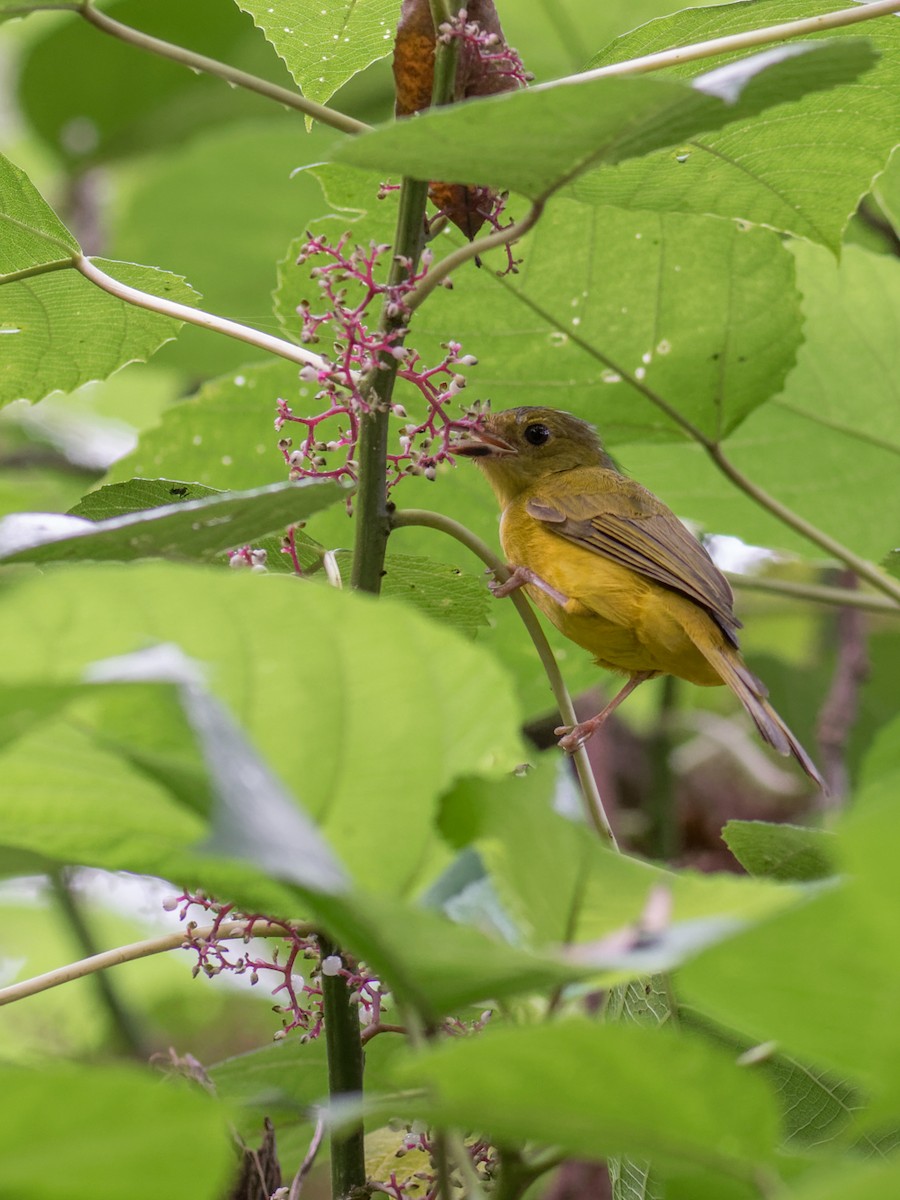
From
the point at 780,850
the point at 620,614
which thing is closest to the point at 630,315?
the point at 620,614

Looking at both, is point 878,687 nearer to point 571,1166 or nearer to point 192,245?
point 571,1166

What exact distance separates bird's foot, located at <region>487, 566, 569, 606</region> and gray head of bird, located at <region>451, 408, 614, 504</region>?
0.94 feet

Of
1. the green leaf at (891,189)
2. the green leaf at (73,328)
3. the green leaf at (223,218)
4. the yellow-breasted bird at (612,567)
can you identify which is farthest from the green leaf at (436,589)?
the green leaf at (223,218)

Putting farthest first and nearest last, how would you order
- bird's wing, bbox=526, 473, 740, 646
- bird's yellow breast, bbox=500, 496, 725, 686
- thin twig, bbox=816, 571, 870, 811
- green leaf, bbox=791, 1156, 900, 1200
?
thin twig, bbox=816, 571, 870, 811, bird's wing, bbox=526, 473, 740, 646, bird's yellow breast, bbox=500, 496, 725, 686, green leaf, bbox=791, 1156, 900, 1200

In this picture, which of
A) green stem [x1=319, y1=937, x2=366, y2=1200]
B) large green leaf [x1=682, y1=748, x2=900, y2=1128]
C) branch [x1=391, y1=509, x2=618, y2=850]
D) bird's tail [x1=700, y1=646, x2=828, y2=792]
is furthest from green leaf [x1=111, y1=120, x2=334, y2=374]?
large green leaf [x1=682, y1=748, x2=900, y2=1128]

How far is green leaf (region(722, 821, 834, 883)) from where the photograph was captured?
59.9 inches

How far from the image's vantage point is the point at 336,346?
1683mm

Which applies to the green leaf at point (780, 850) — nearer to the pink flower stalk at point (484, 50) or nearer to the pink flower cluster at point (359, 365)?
Answer: the pink flower cluster at point (359, 365)

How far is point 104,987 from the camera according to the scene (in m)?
3.69

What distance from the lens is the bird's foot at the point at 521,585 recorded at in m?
2.15

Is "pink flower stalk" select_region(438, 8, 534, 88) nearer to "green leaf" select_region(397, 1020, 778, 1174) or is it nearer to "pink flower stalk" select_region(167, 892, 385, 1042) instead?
"pink flower stalk" select_region(167, 892, 385, 1042)

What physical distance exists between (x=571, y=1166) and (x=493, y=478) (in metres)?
1.77

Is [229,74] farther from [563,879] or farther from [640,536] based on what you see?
[640,536]

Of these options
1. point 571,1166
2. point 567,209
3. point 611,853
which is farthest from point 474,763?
point 571,1166
